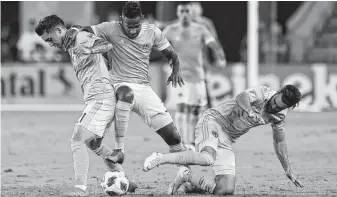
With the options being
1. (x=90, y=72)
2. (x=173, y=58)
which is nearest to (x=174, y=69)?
(x=173, y=58)

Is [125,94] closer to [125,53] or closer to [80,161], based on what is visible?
[125,53]

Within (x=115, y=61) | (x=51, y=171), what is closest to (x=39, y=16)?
(x=51, y=171)

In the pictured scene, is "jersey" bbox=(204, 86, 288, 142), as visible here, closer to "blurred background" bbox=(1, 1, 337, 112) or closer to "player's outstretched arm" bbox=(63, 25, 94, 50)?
"player's outstretched arm" bbox=(63, 25, 94, 50)

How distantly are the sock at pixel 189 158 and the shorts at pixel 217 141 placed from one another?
33 cm

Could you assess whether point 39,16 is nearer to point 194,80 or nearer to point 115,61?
point 194,80

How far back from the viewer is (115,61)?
9.30 m

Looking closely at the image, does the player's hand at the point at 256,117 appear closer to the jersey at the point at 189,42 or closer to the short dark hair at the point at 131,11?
the short dark hair at the point at 131,11

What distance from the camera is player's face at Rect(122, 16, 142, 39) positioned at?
898 centimetres

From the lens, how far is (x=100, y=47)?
8.60 m

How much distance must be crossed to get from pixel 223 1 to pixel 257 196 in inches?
556

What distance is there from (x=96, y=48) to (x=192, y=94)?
504cm

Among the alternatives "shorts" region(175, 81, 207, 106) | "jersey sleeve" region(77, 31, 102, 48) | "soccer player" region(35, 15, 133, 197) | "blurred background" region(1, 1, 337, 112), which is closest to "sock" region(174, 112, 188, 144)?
"shorts" region(175, 81, 207, 106)

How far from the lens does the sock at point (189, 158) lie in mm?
8453

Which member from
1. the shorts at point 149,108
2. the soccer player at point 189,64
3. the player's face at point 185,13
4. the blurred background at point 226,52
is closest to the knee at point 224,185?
the shorts at point 149,108
